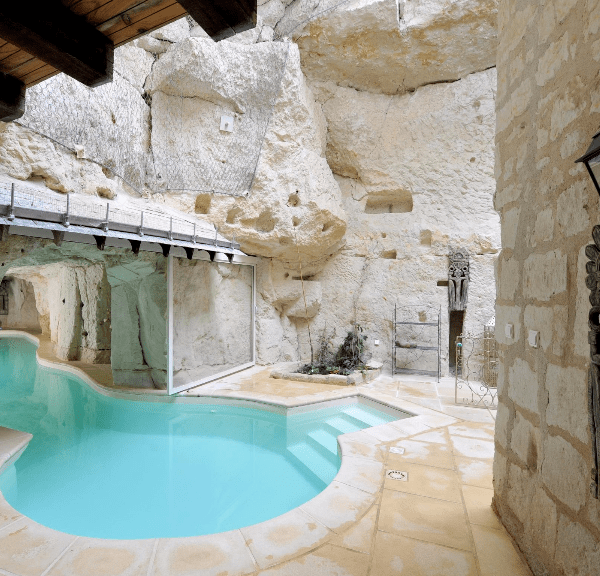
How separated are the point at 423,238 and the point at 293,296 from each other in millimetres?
3059

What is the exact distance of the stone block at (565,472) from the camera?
4.81 feet

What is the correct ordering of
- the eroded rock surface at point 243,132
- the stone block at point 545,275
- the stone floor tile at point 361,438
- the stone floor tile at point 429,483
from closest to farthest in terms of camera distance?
the stone block at point 545,275, the stone floor tile at point 429,483, the stone floor tile at point 361,438, the eroded rock surface at point 243,132

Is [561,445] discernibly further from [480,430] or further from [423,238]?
[423,238]

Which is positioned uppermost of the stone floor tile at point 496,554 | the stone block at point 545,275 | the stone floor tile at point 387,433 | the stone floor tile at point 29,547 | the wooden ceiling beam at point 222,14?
the wooden ceiling beam at point 222,14

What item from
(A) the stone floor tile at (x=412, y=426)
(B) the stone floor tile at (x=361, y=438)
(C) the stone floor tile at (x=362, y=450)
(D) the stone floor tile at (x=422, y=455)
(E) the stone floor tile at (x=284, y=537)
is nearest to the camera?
(E) the stone floor tile at (x=284, y=537)

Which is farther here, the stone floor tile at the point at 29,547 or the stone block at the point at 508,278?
the stone block at the point at 508,278

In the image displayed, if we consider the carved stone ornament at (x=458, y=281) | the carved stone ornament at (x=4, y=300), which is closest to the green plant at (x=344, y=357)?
the carved stone ornament at (x=458, y=281)

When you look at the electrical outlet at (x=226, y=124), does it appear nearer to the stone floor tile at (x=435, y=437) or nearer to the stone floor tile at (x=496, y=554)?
the stone floor tile at (x=435, y=437)

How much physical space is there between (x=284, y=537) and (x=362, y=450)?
1.49 m

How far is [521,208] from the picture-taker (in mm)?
2088

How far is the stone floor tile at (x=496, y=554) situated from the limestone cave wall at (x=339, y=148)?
578cm

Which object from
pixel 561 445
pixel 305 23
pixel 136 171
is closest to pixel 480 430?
pixel 561 445

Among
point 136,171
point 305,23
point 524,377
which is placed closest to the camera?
point 524,377

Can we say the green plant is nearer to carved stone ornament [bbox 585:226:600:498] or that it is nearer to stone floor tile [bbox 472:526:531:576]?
stone floor tile [bbox 472:526:531:576]
